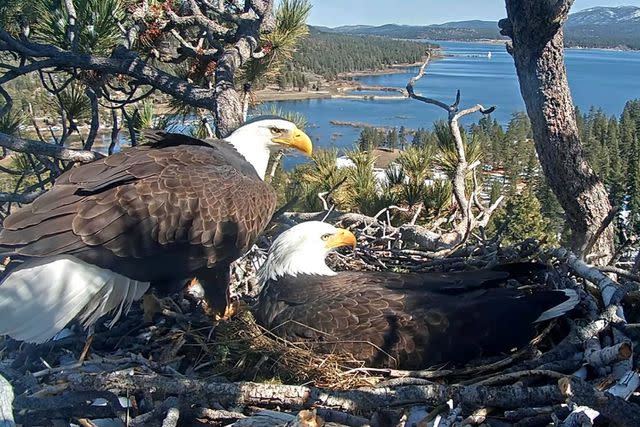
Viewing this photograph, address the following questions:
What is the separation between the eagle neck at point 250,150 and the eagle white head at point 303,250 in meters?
0.50

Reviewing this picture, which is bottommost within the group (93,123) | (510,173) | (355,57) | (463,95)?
(510,173)

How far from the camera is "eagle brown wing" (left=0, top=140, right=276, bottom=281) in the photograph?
2625 mm

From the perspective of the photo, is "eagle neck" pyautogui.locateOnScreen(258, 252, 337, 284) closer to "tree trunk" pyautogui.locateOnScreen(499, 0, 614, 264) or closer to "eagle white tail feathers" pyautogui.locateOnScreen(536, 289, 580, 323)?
"eagle white tail feathers" pyautogui.locateOnScreen(536, 289, 580, 323)

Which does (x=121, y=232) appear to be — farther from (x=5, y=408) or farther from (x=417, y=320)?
(x=417, y=320)

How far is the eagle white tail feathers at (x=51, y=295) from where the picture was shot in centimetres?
252

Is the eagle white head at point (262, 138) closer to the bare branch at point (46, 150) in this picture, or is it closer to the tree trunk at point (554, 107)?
the bare branch at point (46, 150)

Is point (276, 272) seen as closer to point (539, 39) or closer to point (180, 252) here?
point (180, 252)

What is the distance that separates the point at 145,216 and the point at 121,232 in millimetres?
133

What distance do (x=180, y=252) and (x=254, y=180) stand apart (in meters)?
0.63

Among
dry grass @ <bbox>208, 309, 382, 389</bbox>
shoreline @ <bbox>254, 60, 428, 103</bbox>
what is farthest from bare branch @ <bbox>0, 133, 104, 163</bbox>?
shoreline @ <bbox>254, 60, 428, 103</bbox>

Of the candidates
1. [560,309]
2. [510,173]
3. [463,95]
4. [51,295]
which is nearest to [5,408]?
[51,295]

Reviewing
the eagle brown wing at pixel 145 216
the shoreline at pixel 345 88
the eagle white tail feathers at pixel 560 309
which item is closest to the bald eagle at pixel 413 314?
the eagle white tail feathers at pixel 560 309

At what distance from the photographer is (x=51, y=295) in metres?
2.59

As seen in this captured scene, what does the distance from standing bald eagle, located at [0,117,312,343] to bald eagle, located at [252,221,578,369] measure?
0.48m
